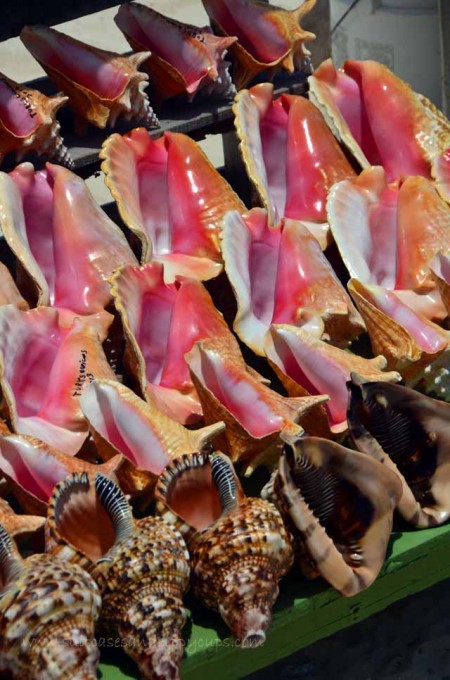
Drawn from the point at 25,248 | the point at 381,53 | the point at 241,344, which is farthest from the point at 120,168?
the point at 381,53

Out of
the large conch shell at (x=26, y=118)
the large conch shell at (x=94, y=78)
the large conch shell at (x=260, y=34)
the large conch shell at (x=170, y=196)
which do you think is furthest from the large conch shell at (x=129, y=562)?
the large conch shell at (x=260, y=34)

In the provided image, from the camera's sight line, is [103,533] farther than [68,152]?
No

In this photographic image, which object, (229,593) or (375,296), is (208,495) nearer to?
(229,593)

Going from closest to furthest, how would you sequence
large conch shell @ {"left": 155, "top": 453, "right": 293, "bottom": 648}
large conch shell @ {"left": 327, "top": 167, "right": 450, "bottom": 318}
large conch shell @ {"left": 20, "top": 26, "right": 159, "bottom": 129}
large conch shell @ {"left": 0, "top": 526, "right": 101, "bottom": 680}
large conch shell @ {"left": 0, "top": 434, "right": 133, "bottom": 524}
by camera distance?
large conch shell @ {"left": 0, "top": 526, "right": 101, "bottom": 680}
large conch shell @ {"left": 155, "top": 453, "right": 293, "bottom": 648}
large conch shell @ {"left": 0, "top": 434, "right": 133, "bottom": 524}
large conch shell @ {"left": 327, "top": 167, "right": 450, "bottom": 318}
large conch shell @ {"left": 20, "top": 26, "right": 159, "bottom": 129}

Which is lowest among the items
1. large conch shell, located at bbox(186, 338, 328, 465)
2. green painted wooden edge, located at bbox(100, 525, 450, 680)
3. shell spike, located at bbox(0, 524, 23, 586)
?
green painted wooden edge, located at bbox(100, 525, 450, 680)

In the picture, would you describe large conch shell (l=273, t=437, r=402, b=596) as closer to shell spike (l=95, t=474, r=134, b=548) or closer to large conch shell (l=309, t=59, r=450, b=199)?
shell spike (l=95, t=474, r=134, b=548)

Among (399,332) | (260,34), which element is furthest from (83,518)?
(260,34)

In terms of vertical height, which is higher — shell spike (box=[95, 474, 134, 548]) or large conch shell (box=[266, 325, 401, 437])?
shell spike (box=[95, 474, 134, 548])

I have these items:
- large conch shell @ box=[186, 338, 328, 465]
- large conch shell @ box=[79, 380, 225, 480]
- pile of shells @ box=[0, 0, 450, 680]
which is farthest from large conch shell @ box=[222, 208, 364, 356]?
large conch shell @ box=[79, 380, 225, 480]
